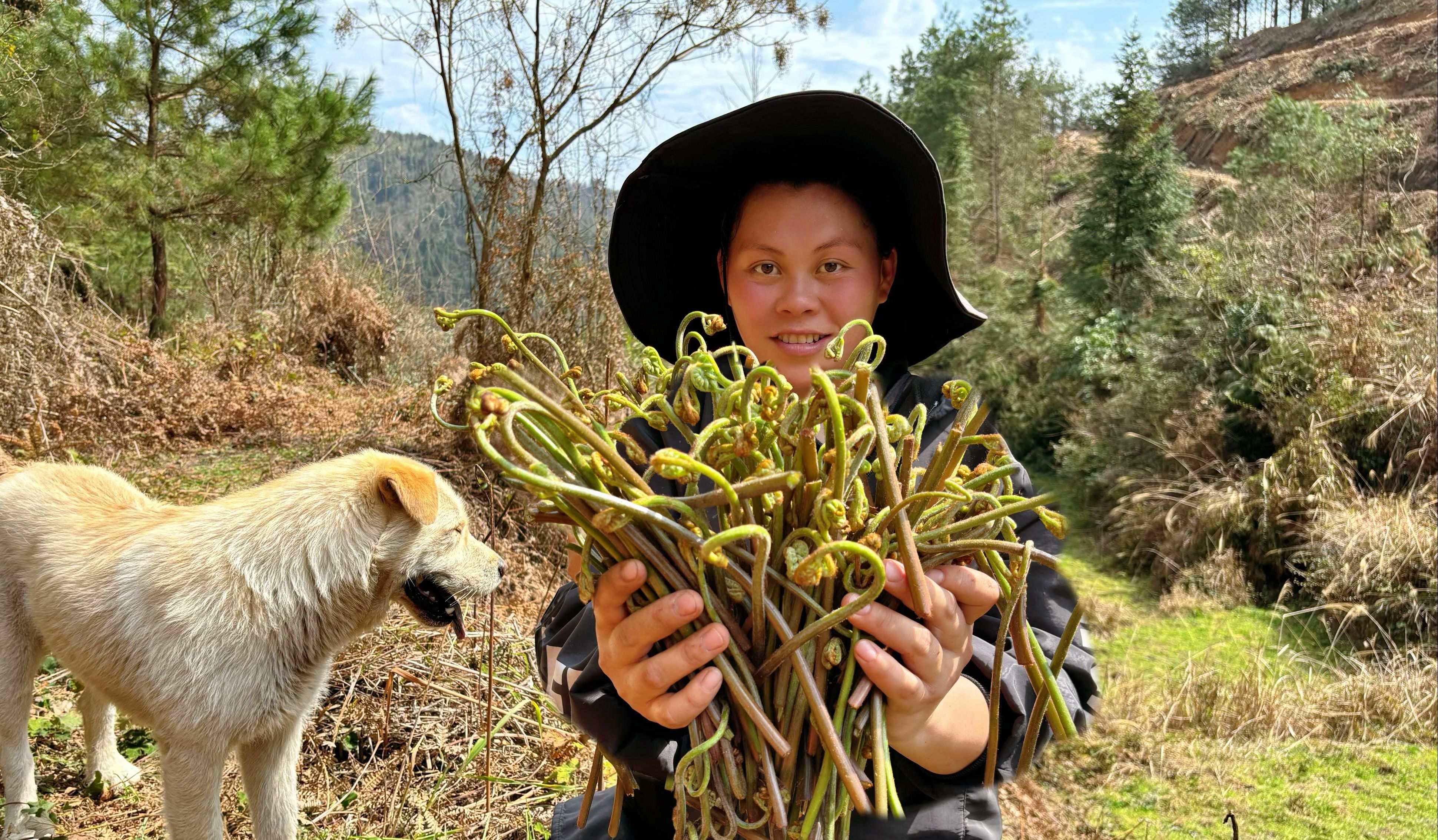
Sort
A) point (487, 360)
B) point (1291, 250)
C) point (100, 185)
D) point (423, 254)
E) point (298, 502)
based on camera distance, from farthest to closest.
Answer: point (423, 254), point (1291, 250), point (100, 185), point (487, 360), point (298, 502)

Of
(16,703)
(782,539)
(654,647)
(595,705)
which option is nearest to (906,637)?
(782,539)

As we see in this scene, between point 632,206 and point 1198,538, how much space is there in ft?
32.0

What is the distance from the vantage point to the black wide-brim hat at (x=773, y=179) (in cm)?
172

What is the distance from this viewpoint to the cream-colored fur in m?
2.27

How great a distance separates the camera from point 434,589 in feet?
8.33

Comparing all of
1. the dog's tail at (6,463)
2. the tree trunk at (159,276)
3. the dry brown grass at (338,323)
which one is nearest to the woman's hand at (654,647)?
the dog's tail at (6,463)

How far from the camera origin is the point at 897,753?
1.25 metres

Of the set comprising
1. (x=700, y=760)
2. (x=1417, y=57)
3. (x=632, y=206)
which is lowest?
(x=700, y=760)

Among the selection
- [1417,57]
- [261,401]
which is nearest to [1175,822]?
[261,401]

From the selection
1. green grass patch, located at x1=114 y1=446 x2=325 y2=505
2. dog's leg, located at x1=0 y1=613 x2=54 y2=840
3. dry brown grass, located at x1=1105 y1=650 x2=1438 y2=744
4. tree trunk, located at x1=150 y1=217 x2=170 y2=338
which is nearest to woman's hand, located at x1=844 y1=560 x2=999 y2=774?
dog's leg, located at x1=0 y1=613 x2=54 y2=840

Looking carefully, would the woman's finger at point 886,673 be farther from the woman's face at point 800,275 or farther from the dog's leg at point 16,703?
the dog's leg at point 16,703

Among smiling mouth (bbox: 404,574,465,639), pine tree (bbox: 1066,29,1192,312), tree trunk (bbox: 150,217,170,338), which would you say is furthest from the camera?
pine tree (bbox: 1066,29,1192,312)

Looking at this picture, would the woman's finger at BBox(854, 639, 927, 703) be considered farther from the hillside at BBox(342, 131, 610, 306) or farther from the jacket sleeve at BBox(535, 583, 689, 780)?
the hillside at BBox(342, 131, 610, 306)

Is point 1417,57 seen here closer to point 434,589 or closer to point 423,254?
point 423,254
